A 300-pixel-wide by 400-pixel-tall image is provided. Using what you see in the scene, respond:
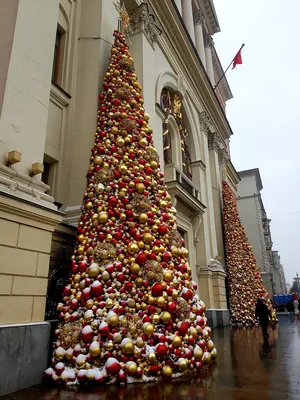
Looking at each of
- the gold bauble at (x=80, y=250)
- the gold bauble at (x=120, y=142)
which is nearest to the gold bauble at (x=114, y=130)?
the gold bauble at (x=120, y=142)

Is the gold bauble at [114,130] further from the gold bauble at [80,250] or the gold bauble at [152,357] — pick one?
the gold bauble at [152,357]

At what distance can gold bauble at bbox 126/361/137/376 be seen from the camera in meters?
3.93

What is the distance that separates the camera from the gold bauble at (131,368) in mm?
3932

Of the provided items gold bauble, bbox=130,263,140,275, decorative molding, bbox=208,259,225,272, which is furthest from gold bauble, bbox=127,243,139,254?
decorative molding, bbox=208,259,225,272

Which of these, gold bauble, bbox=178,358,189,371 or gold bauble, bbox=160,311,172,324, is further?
gold bauble, bbox=160,311,172,324

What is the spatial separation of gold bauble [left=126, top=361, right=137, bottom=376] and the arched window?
30.7 ft

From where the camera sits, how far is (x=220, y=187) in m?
18.5

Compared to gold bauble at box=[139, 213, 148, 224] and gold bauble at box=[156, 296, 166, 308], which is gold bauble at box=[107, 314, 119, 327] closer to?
gold bauble at box=[156, 296, 166, 308]

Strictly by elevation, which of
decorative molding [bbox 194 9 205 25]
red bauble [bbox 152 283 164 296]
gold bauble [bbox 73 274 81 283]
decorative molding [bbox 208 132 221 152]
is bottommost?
red bauble [bbox 152 283 164 296]

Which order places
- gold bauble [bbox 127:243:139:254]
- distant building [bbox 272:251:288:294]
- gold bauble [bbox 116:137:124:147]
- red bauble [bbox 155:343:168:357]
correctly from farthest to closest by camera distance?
distant building [bbox 272:251:288:294] < gold bauble [bbox 116:137:124:147] < gold bauble [bbox 127:243:139:254] < red bauble [bbox 155:343:168:357]

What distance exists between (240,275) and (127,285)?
1152cm

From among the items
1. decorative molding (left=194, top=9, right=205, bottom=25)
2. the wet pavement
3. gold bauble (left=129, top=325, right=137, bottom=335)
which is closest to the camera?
the wet pavement

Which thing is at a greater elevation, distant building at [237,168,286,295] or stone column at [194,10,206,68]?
stone column at [194,10,206,68]

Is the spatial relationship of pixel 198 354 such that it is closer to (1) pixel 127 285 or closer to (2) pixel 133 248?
(1) pixel 127 285
